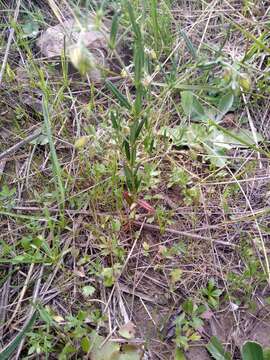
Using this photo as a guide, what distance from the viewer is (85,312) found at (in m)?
1.07

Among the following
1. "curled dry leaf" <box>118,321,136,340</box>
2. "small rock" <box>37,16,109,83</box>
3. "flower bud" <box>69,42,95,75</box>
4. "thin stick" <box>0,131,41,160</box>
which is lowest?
A: "curled dry leaf" <box>118,321,136,340</box>

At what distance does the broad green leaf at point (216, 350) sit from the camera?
103 centimetres

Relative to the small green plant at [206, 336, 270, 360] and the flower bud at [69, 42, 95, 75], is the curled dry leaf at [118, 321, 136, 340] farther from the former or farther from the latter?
the flower bud at [69, 42, 95, 75]

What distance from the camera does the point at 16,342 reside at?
1009 millimetres

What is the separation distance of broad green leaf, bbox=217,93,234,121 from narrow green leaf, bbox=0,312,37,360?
0.84 meters

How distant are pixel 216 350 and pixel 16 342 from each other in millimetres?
464

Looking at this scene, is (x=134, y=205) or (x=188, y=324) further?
(x=134, y=205)

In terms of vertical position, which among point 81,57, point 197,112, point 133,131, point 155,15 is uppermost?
point 81,57

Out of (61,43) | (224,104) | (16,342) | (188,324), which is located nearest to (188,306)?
(188,324)

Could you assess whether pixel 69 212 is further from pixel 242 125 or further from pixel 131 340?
pixel 242 125

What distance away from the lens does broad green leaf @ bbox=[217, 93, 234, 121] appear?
1432 millimetres

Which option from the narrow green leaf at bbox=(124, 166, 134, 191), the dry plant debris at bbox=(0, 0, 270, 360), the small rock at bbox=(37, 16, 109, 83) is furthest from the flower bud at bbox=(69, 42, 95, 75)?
the small rock at bbox=(37, 16, 109, 83)

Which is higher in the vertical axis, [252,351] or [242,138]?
[242,138]

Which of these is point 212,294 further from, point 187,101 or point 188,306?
point 187,101
